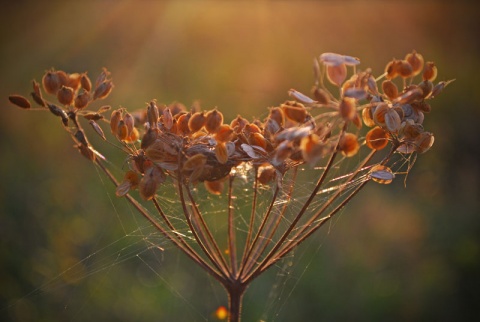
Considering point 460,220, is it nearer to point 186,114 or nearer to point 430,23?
point 186,114

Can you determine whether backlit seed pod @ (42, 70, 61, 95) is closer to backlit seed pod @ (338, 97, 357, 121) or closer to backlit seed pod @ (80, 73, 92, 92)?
backlit seed pod @ (80, 73, 92, 92)

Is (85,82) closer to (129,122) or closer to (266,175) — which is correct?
(129,122)

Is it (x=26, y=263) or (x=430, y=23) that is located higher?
(x=430, y=23)

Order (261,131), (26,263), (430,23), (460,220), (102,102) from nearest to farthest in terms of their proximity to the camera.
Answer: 1. (261,131)
2. (26,263)
3. (460,220)
4. (102,102)
5. (430,23)

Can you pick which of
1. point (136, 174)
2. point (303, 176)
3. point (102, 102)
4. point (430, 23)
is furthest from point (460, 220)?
point (430, 23)

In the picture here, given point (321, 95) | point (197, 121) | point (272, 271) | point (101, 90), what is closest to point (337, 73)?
point (321, 95)

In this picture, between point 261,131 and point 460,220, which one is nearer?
point 261,131
